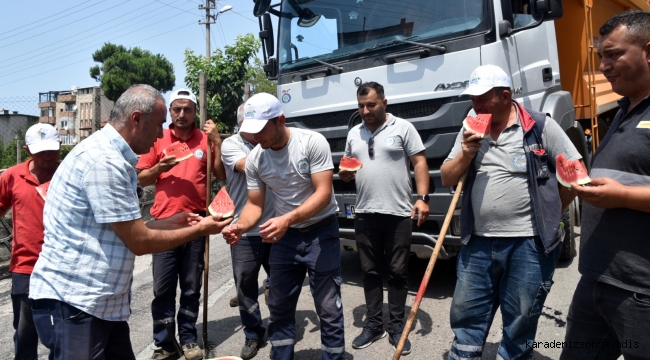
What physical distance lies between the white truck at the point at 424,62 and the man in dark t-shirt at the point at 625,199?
2213mm

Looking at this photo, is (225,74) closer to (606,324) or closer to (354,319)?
(354,319)

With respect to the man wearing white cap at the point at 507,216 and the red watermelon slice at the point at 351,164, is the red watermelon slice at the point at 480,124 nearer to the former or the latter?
the man wearing white cap at the point at 507,216

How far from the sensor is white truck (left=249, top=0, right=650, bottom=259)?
4586 millimetres

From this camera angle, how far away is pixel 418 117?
4.84m

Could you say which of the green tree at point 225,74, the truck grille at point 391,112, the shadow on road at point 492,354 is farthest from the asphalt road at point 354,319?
the green tree at point 225,74

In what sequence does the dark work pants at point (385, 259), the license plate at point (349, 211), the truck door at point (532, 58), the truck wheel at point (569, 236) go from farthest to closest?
the truck wheel at point (569, 236), the license plate at point (349, 211), the truck door at point (532, 58), the dark work pants at point (385, 259)

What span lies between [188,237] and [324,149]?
112 cm

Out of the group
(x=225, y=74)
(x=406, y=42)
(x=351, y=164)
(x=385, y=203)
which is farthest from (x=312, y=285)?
(x=225, y=74)

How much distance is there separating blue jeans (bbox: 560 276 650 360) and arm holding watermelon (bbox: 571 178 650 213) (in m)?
0.39

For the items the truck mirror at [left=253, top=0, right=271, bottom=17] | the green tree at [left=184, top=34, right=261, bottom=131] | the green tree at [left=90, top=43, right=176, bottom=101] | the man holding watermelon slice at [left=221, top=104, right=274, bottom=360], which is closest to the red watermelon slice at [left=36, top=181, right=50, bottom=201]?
the man holding watermelon slice at [left=221, top=104, right=274, bottom=360]

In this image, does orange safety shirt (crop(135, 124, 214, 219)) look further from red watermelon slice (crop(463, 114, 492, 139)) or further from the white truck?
red watermelon slice (crop(463, 114, 492, 139))

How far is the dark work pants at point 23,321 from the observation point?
3373 mm

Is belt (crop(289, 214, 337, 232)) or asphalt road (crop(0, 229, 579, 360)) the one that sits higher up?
belt (crop(289, 214, 337, 232))

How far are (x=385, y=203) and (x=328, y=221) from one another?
2.78 ft
